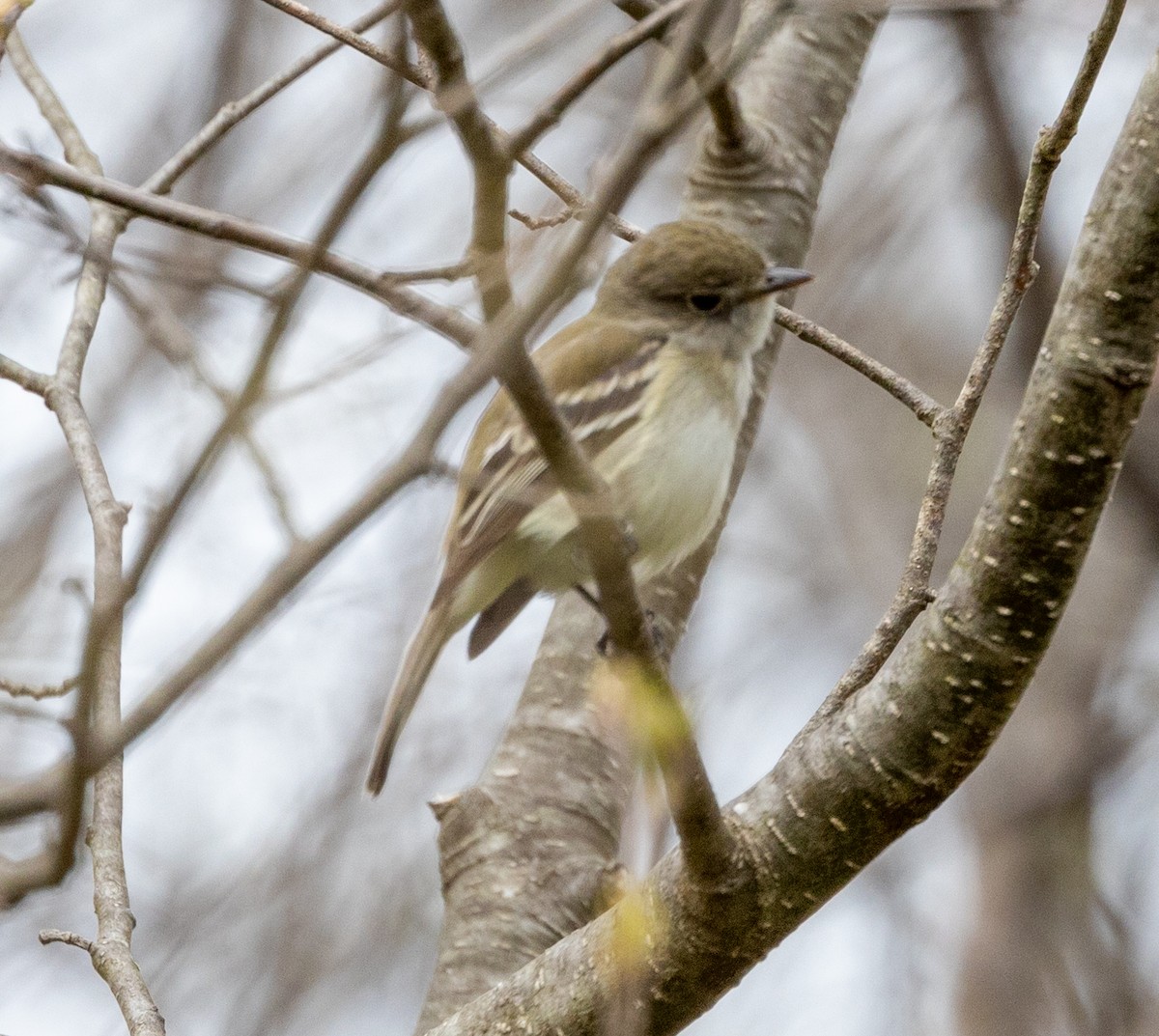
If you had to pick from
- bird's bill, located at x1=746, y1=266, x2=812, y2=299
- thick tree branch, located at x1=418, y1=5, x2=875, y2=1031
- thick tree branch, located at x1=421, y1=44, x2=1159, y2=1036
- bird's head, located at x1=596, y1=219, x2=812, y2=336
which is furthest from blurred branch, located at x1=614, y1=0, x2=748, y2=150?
thick tree branch, located at x1=421, y1=44, x2=1159, y2=1036

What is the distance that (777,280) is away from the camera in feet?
15.0

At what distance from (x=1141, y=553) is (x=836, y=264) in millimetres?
2376

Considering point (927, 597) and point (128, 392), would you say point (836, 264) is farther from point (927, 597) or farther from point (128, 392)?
point (927, 597)

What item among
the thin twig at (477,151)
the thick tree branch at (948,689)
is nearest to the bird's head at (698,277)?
the thick tree branch at (948,689)

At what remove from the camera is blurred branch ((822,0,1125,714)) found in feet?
8.96

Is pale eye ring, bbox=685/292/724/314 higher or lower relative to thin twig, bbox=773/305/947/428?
higher

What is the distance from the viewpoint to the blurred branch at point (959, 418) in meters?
2.73

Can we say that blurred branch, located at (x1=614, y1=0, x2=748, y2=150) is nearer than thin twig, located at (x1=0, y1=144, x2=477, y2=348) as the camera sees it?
No

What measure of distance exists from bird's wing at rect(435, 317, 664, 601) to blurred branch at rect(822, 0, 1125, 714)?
129 centimetres

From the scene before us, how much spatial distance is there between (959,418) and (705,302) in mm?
1909

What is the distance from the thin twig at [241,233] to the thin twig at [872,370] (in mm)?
1387

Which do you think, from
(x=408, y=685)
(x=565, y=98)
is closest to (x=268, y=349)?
(x=565, y=98)

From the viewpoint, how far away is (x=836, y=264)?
8.59 m

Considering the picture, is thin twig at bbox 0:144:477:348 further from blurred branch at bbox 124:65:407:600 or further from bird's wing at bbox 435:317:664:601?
bird's wing at bbox 435:317:664:601
